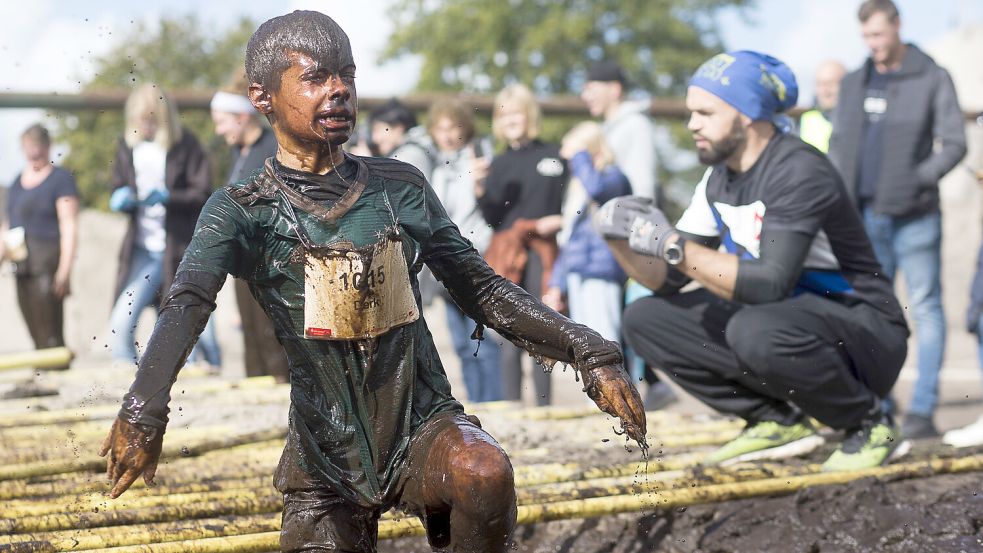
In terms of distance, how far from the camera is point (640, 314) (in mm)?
5098

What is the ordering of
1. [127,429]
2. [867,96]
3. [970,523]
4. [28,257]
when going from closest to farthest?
[127,429] < [970,523] < [867,96] < [28,257]

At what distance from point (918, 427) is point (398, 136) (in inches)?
126

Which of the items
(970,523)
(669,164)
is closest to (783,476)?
(970,523)

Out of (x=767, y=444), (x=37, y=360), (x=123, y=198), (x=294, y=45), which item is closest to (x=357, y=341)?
(x=294, y=45)

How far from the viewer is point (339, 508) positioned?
3107mm

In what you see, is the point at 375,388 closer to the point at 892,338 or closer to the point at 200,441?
the point at 200,441

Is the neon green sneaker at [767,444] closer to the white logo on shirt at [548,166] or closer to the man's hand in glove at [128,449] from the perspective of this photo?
the white logo on shirt at [548,166]

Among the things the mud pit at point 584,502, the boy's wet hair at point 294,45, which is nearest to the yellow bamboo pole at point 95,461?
Result: the mud pit at point 584,502

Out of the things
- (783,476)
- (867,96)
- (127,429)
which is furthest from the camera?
(867,96)

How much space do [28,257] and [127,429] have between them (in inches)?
257

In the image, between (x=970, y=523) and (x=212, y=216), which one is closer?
(x=212, y=216)

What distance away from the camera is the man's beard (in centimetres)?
481

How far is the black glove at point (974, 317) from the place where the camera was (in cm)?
617

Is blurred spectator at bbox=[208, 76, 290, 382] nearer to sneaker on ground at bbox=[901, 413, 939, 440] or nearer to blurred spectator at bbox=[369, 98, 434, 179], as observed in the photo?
blurred spectator at bbox=[369, 98, 434, 179]
